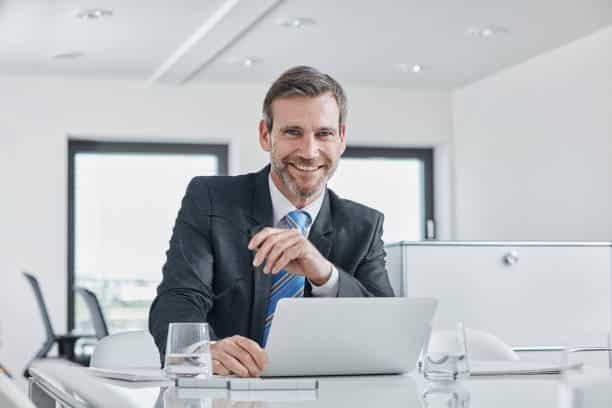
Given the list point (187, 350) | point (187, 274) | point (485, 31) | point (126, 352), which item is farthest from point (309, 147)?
point (485, 31)

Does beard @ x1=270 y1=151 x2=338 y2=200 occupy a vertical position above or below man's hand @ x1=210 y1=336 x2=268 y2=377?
above

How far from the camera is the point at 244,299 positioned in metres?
1.99

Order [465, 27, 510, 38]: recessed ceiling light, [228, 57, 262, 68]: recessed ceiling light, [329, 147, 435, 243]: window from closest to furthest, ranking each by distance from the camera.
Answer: [465, 27, 510, 38]: recessed ceiling light, [228, 57, 262, 68]: recessed ceiling light, [329, 147, 435, 243]: window

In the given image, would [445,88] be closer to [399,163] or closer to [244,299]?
[399,163]

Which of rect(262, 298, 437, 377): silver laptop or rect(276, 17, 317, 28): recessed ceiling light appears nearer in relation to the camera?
rect(262, 298, 437, 377): silver laptop

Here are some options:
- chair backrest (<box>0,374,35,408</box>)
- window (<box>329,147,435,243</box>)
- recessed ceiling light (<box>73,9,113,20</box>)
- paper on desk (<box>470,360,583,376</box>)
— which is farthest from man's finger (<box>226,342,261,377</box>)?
window (<box>329,147,435,243</box>)

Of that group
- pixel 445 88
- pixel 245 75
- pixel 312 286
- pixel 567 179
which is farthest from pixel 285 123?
pixel 445 88

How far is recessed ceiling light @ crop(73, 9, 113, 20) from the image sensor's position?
547 cm

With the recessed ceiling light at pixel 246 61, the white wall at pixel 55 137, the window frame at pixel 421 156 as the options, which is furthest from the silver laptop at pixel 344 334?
the window frame at pixel 421 156

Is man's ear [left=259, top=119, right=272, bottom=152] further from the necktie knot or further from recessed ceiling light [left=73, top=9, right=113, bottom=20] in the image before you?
recessed ceiling light [left=73, top=9, right=113, bottom=20]

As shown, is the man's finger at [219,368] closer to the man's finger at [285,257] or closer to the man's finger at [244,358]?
the man's finger at [244,358]

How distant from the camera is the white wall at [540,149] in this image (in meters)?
5.93

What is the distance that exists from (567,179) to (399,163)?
2.08 metres

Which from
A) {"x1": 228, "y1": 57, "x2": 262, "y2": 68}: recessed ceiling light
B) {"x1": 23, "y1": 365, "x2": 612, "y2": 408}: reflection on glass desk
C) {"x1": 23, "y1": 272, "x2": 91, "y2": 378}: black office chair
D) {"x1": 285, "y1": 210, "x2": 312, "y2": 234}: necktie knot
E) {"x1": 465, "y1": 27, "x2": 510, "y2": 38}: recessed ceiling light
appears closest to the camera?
Answer: {"x1": 23, "y1": 365, "x2": 612, "y2": 408}: reflection on glass desk
